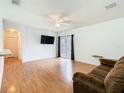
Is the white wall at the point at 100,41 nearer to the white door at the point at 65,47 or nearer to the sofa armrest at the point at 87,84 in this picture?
the white door at the point at 65,47

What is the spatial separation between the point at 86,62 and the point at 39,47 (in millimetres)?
3403

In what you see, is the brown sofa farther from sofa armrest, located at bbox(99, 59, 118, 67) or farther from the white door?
the white door

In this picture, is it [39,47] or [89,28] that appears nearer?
[89,28]

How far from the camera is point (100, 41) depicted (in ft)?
15.6

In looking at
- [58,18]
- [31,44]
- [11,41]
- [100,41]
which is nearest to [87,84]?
[58,18]

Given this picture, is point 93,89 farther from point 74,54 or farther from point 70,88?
point 74,54

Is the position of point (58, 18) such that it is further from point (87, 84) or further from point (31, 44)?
point (87, 84)

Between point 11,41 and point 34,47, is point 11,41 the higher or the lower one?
the higher one

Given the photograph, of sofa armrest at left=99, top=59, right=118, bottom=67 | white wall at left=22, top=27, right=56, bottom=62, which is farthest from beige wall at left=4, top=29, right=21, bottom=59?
sofa armrest at left=99, top=59, right=118, bottom=67

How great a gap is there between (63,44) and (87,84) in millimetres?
6284

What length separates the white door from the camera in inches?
277

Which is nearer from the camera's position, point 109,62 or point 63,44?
point 109,62

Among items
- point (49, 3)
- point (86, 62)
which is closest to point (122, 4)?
point (49, 3)

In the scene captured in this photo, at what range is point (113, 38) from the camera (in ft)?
13.9
